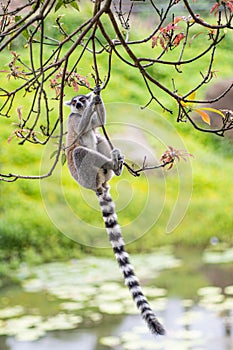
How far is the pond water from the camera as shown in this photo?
275 cm

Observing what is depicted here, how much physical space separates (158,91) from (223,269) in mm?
939

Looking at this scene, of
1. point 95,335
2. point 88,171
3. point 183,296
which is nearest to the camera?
point 88,171

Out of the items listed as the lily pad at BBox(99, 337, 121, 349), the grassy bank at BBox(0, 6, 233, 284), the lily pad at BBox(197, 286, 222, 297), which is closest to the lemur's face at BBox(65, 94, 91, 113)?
the grassy bank at BBox(0, 6, 233, 284)

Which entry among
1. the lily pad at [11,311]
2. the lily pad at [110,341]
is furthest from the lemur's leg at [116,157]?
the lily pad at [11,311]

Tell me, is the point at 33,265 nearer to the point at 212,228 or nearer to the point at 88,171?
the point at 212,228

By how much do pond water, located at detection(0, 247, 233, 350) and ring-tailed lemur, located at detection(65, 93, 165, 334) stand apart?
81.3 inches

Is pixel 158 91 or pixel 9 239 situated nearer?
pixel 158 91

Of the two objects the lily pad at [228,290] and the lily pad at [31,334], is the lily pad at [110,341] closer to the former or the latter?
the lily pad at [31,334]

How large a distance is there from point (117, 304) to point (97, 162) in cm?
239

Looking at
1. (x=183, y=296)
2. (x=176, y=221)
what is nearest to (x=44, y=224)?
→ (x=183, y=296)

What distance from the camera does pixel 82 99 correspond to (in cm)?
70

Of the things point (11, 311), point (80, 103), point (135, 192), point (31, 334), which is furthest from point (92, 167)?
point (11, 311)

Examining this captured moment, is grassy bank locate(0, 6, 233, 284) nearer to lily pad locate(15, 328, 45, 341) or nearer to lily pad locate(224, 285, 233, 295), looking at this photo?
lily pad locate(224, 285, 233, 295)

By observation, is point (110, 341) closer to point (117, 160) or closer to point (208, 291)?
point (208, 291)
